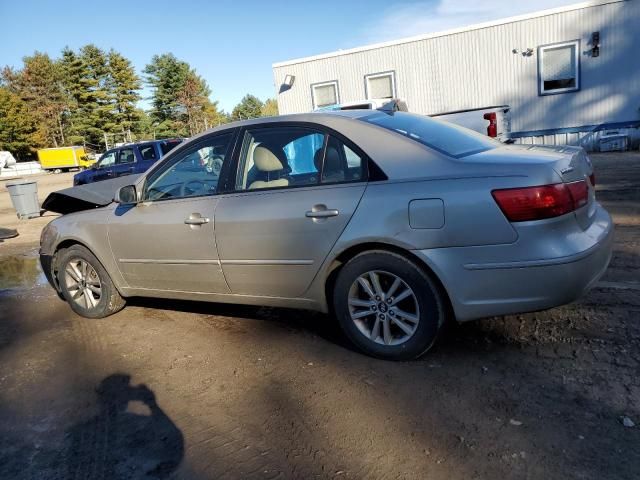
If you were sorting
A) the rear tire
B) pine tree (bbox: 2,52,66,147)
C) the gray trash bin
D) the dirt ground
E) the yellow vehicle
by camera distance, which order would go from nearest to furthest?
the dirt ground
the rear tire
the gray trash bin
the yellow vehicle
pine tree (bbox: 2,52,66,147)

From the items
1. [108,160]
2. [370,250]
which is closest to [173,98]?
[108,160]

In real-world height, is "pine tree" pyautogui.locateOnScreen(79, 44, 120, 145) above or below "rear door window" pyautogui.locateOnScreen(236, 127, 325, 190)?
above

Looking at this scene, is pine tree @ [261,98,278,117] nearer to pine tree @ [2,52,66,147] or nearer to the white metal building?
pine tree @ [2,52,66,147]

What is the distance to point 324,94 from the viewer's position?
19.1 metres

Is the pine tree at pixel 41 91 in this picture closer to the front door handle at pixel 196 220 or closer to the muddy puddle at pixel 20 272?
the muddy puddle at pixel 20 272

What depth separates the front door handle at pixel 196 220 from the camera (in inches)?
150

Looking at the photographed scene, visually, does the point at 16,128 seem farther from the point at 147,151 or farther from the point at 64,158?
the point at 147,151

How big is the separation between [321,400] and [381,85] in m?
16.6

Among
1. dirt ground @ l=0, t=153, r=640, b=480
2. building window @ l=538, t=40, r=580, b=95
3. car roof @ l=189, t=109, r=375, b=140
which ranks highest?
building window @ l=538, t=40, r=580, b=95

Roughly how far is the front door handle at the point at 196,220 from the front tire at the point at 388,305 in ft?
3.77

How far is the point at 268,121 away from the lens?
3.83m

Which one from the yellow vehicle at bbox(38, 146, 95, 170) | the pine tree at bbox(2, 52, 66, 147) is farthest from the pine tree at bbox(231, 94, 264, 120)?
the yellow vehicle at bbox(38, 146, 95, 170)

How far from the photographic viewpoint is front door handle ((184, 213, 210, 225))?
3.81m

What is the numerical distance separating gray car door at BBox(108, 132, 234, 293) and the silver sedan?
0.04 ft
